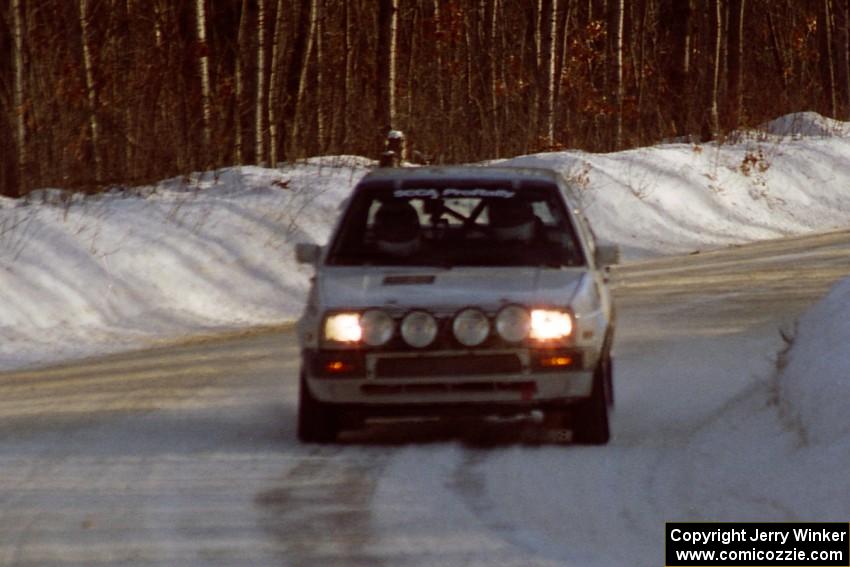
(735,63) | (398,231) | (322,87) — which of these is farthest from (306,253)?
(735,63)

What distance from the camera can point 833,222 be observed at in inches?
1089

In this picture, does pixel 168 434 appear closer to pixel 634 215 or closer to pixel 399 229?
pixel 399 229

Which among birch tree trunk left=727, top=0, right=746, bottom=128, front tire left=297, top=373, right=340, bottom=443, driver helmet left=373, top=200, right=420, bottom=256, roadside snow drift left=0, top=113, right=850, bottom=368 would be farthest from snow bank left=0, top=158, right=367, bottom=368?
birch tree trunk left=727, top=0, right=746, bottom=128

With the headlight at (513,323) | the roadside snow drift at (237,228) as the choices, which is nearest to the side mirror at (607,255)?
the headlight at (513,323)

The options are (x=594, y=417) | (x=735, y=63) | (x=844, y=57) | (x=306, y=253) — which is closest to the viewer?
(x=594, y=417)

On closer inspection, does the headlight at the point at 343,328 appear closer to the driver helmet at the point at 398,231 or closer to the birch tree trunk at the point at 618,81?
the driver helmet at the point at 398,231

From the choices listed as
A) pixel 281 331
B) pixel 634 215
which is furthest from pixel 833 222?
pixel 281 331

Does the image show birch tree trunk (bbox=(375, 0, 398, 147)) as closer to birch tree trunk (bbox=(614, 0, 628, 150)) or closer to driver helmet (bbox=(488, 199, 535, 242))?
birch tree trunk (bbox=(614, 0, 628, 150))

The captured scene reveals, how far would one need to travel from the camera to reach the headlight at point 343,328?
9.62 m

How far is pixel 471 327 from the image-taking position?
31.3ft

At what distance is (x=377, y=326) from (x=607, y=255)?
1582mm

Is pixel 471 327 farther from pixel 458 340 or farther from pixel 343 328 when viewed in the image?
pixel 343 328

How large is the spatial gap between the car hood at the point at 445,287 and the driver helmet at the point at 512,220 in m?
0.32

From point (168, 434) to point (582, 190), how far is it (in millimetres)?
15668
